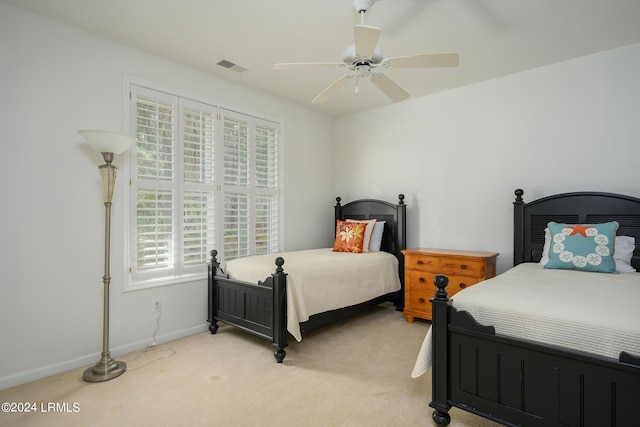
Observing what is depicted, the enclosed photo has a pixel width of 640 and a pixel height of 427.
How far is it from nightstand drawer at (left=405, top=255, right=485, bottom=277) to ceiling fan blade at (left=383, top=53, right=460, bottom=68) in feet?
6.50

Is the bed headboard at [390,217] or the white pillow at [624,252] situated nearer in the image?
the white pillow at [624,252]


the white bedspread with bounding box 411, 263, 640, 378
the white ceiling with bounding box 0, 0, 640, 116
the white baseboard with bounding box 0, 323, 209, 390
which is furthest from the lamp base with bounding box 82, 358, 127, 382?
the white ceiling with bounding box 0, 0, 640, 116

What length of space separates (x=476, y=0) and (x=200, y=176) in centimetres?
284

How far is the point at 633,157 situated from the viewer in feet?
10.00

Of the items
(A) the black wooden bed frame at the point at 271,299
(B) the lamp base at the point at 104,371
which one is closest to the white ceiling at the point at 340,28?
(A) the black wooden bed frame at the point at 271,299

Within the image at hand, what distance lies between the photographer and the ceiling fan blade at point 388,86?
253 cm

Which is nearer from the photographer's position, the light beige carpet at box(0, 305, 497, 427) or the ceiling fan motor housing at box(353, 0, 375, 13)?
the light beige carpet at box(0, 305, 497, 427)

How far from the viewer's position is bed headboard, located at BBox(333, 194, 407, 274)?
432cm

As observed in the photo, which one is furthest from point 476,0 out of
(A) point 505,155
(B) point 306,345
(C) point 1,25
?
(C) point 1,25

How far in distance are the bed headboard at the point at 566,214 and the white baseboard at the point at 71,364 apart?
137 inches

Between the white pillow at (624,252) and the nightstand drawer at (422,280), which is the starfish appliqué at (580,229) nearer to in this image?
the white pillow at (624,252)

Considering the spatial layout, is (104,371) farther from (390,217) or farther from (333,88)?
(390,217)

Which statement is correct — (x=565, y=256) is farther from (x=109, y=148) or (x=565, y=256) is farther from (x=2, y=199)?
(x=2, y=199)

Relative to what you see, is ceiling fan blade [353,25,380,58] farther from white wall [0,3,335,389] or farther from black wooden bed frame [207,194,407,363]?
white wall [0,3,335,389]
